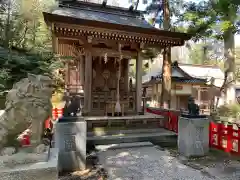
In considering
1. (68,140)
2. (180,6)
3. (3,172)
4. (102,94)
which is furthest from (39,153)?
(180,6)

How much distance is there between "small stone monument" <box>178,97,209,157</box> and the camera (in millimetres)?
5184

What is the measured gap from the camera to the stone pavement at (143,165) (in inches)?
155

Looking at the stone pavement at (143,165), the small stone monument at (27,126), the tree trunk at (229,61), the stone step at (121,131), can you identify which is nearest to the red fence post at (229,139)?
the stone pavement at (143,165)

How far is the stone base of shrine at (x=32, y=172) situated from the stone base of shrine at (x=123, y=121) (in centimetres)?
415

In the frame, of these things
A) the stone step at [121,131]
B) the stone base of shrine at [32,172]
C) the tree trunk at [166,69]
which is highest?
the tree trunk at [166,69]

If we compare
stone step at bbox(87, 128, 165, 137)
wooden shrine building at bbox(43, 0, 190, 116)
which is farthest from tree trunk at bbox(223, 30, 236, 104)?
stone step at bbox(87, 128, 165, 137)

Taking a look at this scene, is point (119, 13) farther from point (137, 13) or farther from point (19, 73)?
point (19, 73)

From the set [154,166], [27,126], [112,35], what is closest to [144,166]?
[154,166]

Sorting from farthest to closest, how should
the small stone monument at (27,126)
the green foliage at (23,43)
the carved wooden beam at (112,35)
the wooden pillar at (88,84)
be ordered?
the green foliage at (23,43) < the wooden pillar at (88,84) < the carved wooden beam at (112,35) < the small stone monument at (27,126)

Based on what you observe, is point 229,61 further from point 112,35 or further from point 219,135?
point 112,35

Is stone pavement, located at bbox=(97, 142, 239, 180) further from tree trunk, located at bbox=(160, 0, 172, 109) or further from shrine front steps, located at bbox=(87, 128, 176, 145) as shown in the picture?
tree trunk, located at bbox=(160, 0, 172, 109)

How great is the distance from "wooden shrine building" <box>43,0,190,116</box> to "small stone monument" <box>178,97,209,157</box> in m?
3.02

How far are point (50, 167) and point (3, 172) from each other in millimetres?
522

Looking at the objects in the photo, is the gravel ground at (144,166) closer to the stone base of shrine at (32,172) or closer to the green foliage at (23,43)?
the stone base of shrine at (32,172)
